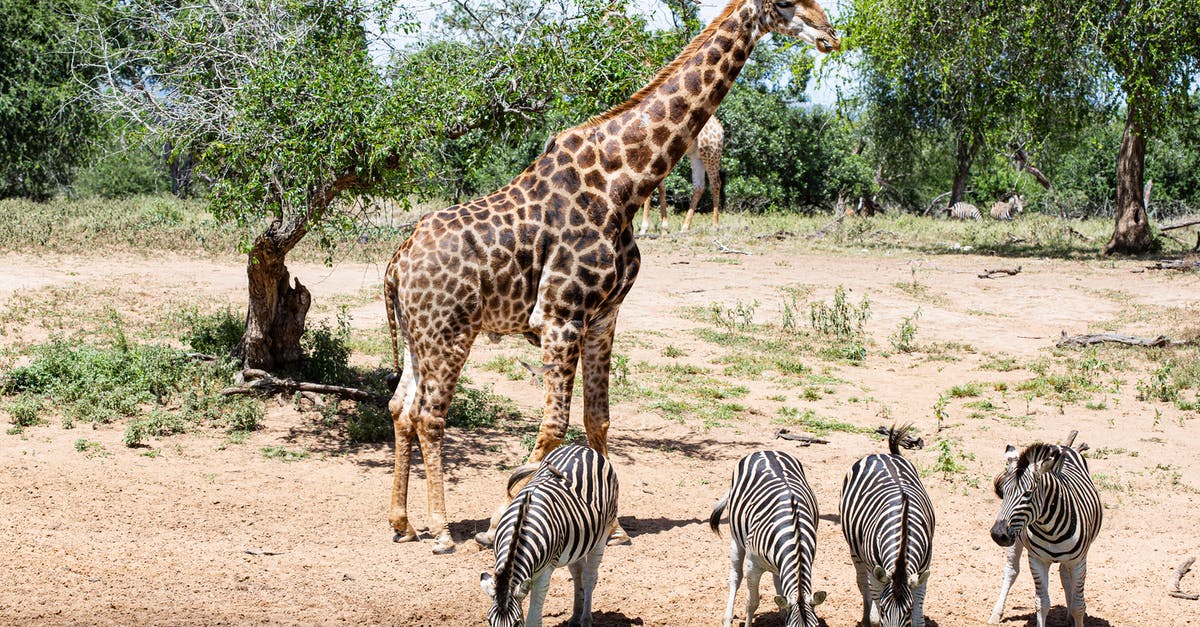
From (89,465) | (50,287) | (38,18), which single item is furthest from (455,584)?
(38,18)

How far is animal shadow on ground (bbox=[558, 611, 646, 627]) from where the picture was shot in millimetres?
6371

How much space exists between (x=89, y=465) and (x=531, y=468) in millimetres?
4421

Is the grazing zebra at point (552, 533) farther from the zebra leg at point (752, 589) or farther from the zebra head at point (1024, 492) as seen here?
the zebra head at point (1024, 492)

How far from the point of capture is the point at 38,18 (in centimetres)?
2183

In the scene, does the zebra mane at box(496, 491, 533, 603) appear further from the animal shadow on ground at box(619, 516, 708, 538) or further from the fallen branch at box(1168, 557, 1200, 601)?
the fallen branch at box(1168, 557, 1200, 601)

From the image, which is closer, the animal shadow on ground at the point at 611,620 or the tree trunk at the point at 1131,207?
the animal shadow on ground at the point at 611,620

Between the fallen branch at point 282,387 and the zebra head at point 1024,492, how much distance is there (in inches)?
252

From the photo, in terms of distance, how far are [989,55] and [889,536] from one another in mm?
17880

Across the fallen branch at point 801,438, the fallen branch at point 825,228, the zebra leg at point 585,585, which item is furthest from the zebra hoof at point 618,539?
the fallen branch at point 825,228

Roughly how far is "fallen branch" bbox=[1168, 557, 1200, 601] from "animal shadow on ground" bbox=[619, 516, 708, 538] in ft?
10.4

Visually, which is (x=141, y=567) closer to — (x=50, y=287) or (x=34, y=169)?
(x=50, y=287)

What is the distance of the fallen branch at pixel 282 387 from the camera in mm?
10539

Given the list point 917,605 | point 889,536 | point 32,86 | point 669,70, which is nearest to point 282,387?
point 669,70

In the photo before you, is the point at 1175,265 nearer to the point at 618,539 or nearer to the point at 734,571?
the point at 618,539
